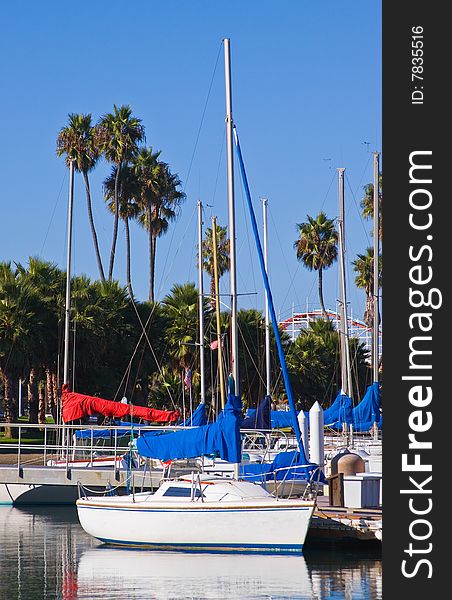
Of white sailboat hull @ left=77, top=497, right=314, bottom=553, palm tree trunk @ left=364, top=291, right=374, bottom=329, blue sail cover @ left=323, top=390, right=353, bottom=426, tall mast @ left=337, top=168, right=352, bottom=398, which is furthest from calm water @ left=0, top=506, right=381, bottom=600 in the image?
palm tree trunk @ left=364, top=291, right=374, bottom=329

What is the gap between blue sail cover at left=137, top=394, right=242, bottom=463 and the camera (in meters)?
26.7

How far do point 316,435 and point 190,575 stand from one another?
20.1 ft

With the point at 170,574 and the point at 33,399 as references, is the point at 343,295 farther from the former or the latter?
the point at 170,574

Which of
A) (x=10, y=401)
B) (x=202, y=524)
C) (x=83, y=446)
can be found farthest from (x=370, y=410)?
(x=10, y=401)

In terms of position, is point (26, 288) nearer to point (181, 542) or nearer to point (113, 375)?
point (113, 375)

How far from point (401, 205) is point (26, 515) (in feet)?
85.3

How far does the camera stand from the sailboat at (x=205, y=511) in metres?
24.8

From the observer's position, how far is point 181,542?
25953 mm

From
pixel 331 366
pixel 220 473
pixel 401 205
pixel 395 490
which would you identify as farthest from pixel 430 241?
pixel 331 366

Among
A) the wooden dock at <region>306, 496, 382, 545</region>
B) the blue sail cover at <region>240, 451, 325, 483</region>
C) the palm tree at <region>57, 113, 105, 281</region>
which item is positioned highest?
the palm tree at <region>57, 113, 105, 281</region>

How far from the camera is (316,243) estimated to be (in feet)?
278

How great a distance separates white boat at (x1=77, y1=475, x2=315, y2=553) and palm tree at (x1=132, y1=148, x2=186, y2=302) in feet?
171

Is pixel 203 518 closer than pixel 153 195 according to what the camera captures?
Yes

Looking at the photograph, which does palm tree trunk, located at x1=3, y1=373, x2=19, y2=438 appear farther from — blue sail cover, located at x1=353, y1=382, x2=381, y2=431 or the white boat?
the white boat
